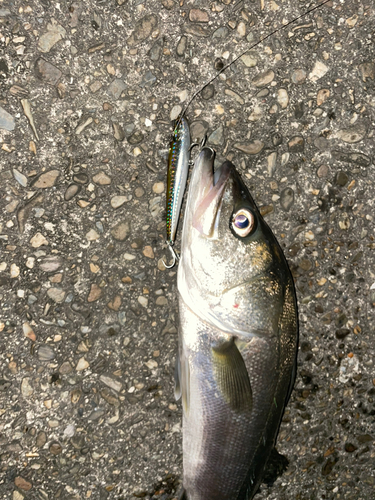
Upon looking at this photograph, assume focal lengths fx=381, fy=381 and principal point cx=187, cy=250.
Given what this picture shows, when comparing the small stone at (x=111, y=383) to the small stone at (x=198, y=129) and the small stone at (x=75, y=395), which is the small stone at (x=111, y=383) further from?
the small stone at (x=198, y=129)

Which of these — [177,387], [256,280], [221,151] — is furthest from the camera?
[221,151]

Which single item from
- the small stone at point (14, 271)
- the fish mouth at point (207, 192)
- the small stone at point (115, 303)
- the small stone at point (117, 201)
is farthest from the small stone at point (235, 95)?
the small stone at point (14, 271)

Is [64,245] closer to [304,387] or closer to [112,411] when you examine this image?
[112,411]

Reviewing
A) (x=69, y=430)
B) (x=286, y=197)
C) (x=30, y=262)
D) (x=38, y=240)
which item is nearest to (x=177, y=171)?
(x=286, y=197)

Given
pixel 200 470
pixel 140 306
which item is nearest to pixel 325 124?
pixel 140 306

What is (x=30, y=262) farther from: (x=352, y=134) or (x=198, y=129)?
(x=352, y=134)

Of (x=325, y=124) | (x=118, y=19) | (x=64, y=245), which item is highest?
(x=118, y=19)
